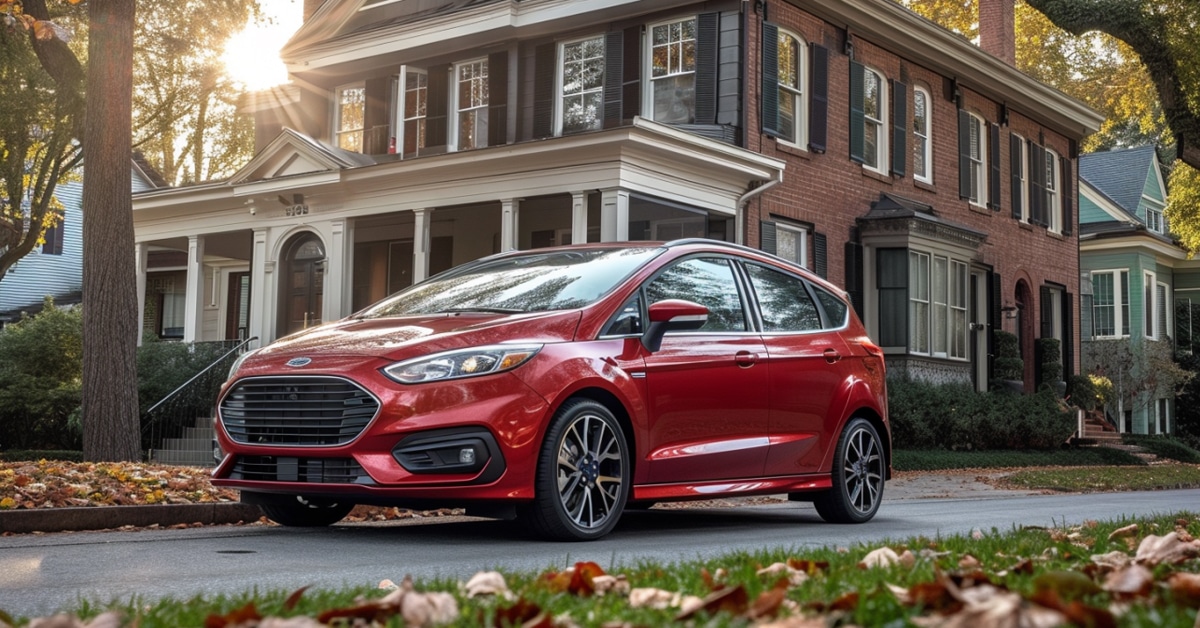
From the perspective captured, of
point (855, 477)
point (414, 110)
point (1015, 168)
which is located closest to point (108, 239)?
point (855, 477)

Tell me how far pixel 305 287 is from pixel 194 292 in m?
2.16

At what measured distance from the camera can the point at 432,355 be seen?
698cm

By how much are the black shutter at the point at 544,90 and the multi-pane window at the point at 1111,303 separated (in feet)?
76.9

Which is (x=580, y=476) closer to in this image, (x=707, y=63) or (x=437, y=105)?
(x=707, y=63)

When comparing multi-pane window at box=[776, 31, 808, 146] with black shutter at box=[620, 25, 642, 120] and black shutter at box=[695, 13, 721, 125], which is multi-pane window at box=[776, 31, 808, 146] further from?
black shutter at box=[620, 25, 642, 120]

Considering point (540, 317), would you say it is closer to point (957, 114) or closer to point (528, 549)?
point (528, 549)

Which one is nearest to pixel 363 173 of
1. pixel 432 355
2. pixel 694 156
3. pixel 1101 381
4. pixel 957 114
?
pixel 694 156

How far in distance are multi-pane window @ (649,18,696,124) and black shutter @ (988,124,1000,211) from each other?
387 inches

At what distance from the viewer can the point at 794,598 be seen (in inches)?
142

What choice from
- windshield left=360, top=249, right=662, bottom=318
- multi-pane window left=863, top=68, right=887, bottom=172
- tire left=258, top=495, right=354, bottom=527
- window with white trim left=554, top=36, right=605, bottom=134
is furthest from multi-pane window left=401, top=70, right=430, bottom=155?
tire left=258, top=495, right=354, bottom=527

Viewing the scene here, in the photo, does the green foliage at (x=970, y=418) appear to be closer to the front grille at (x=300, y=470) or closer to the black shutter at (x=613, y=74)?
the black shutter at (x=613, y=74)

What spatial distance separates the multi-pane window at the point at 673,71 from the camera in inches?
832

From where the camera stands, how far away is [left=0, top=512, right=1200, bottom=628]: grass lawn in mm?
2951

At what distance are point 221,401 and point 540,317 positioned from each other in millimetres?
1925
